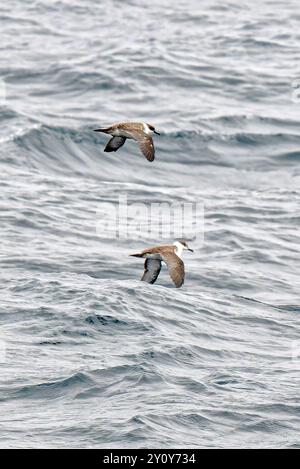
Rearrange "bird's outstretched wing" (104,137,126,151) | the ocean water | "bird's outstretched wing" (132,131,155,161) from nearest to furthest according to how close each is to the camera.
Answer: the ocean water < "bird's outstretched wing" (132,131,155,161) < "bird's outstretched wing" (104,137,126,151)

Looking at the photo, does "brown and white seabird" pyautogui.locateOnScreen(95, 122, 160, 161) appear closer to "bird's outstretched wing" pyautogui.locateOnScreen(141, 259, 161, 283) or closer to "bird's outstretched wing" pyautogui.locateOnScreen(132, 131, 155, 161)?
"bird's outstretched wing" pyautogui.locateOnScreen(132, 131, 155, 161)

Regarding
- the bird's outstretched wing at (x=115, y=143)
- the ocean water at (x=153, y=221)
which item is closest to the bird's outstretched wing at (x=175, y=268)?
the ocean water at (x=153, y=221)

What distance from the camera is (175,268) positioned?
60.4 feet

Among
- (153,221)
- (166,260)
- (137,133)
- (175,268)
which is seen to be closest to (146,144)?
(137,133)

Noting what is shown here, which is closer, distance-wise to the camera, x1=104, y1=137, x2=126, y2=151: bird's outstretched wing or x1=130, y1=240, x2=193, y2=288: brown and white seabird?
x1=130, y1=240, x2=193, y2=288: brown and white seabird

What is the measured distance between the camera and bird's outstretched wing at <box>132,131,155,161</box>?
755 inches

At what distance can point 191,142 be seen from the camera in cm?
3097

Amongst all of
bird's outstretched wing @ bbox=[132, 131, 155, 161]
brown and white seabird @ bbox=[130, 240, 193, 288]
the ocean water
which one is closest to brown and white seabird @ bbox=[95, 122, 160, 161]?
bird's outstretched wing @ bbox=[132, 131, 155, 161]

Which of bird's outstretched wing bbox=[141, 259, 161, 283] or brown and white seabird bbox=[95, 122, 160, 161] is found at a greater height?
brown and white seabird bbox=[95, 122, 160, 161]

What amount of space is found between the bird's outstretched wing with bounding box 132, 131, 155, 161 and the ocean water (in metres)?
2.64

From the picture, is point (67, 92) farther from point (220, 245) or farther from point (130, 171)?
point (220, 245)

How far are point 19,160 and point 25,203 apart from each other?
2.91 meters

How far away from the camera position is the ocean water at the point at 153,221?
17.3 metres

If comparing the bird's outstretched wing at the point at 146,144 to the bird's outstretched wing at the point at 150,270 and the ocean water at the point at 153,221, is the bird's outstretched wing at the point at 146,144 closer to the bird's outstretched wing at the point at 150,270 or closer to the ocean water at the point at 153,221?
the bird's outstretched wing at the point at 150,270
